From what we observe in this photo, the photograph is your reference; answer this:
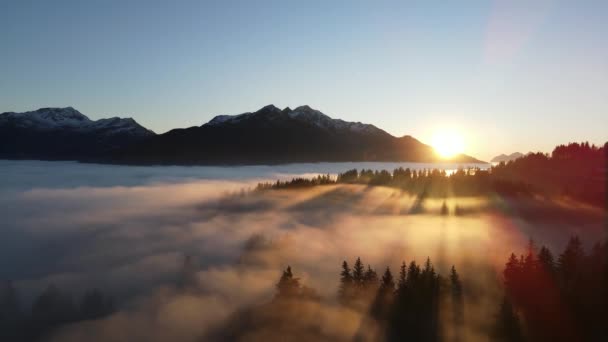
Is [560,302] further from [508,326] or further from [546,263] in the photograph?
[508,326]

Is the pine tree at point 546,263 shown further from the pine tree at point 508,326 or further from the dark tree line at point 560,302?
the pine tree at point 508,326

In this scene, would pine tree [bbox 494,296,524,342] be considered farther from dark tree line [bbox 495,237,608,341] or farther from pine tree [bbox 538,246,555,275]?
pine tree [bbox 538,246,555,275]

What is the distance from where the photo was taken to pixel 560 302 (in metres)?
173

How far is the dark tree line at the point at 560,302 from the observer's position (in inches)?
6432

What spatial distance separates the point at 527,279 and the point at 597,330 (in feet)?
126

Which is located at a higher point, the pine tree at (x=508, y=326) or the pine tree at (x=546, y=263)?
the pine tree at (x=546, y=263)

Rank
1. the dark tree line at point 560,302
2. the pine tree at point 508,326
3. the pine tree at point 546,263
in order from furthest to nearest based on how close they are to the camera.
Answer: the pine tree at point 546,263, the pine tree at point 508,326, the dark tree line at point 560,302

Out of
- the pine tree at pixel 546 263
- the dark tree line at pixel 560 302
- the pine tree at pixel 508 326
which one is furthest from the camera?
the pine tree at pixel 546 263

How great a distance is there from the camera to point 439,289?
199375 millimetres

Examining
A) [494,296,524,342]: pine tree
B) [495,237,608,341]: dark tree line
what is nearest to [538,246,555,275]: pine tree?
[495,237,608,341]: dark tree line

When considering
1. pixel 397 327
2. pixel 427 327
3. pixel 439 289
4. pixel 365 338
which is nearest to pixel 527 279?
pixel 439 289

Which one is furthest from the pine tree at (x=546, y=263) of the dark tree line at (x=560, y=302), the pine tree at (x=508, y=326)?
the pine tree at (x=508, y=326)

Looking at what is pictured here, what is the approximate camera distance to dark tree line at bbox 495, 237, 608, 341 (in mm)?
163375

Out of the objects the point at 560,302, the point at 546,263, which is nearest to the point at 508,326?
the point at 560,302
